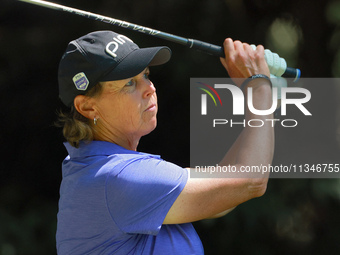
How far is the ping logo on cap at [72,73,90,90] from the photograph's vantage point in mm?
1553

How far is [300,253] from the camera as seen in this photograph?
3.01 metres

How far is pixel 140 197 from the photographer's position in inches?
56.2

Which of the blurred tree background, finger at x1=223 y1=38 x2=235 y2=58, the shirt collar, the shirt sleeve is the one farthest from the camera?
the blurred tree background

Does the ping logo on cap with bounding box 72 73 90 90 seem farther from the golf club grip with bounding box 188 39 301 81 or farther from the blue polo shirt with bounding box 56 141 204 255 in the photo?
the golf club grip with bounding box 188 39 301 81

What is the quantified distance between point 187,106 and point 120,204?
1.63 m

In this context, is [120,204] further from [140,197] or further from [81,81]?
[81,81]

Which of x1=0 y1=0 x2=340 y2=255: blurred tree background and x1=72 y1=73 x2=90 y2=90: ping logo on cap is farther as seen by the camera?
x1=0 y1=0 x2=340 y2=255: blurred tree background

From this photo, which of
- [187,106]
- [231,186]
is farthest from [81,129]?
[187,106]

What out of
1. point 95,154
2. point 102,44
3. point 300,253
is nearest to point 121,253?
point 95,154

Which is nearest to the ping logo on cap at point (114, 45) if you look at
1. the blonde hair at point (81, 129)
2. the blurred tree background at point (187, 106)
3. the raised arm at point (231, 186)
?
the blonde hair at point (81, 129)

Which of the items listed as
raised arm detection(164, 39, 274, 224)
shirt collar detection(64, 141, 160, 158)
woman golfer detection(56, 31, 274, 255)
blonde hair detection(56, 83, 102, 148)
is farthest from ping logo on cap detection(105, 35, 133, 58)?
raised arm detection(164, 39, 274, 224)

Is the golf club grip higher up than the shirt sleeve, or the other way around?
the golf club grip

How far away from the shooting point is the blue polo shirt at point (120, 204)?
1433 mm

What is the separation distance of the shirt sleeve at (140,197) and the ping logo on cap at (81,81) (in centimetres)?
29
